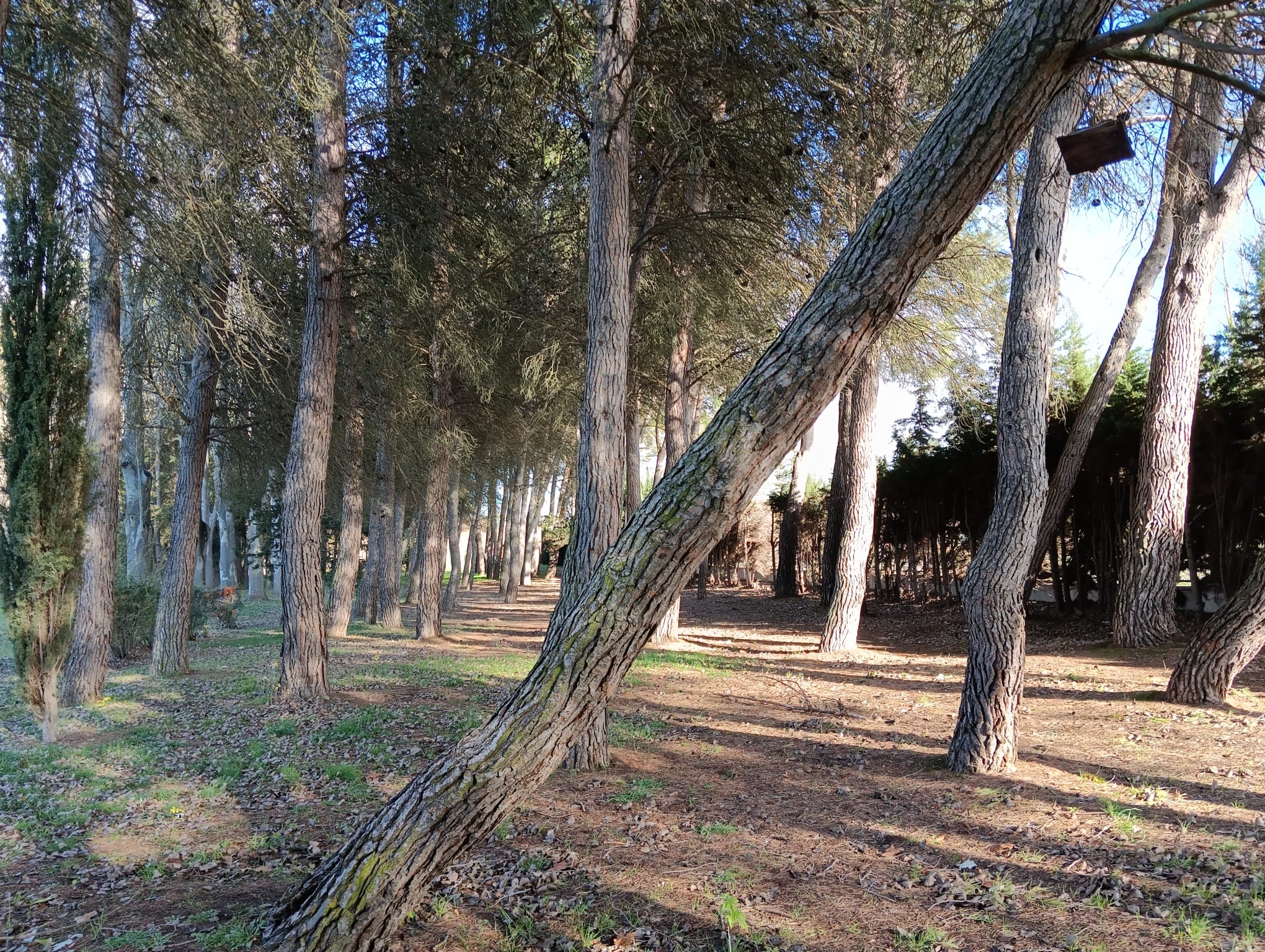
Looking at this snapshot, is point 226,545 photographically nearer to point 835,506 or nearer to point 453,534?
point 453,534

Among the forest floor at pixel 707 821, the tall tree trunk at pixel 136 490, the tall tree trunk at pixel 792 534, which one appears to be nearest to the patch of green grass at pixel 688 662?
the forest floor at pixel 707 821

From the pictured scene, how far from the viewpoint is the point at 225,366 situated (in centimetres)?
1005

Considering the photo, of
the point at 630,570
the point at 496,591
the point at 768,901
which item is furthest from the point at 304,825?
the point at 496,591

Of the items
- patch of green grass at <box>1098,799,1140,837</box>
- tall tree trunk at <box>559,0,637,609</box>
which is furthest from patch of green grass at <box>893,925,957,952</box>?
tall tree trunk at <box>559,0,637,609</box>

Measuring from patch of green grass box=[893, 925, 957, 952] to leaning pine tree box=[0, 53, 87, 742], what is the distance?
6811mm

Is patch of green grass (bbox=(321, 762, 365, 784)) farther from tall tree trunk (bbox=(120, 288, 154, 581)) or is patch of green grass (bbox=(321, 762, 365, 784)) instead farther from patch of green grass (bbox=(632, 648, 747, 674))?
tall tree trunk (bbox=(120, 288, 154, 581))

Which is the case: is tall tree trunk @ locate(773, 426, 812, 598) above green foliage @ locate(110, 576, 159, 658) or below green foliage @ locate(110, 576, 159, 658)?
above

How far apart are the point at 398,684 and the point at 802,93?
709 cm

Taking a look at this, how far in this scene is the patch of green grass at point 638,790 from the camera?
5.09 metres

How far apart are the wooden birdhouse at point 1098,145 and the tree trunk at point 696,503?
246 millimetres

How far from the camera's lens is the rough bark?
25.6 ft

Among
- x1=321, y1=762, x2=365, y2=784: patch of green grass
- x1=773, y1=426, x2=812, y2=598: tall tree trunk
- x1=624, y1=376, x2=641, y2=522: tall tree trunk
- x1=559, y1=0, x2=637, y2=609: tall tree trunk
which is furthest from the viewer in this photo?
x1=773, y1=426, x2=812, y2=598: tall tree trunk

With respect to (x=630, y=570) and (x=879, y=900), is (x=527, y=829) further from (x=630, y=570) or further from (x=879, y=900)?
(x=630, y=570)

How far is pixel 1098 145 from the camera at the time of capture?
2803 millimetres
